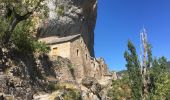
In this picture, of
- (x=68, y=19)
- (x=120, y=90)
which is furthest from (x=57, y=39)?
(x=120, y=90)

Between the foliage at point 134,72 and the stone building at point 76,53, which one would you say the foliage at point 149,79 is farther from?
the stone building at point 76,53

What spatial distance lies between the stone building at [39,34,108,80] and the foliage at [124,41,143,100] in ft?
24.9

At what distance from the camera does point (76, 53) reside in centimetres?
4922

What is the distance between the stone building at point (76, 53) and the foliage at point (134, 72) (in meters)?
7.59

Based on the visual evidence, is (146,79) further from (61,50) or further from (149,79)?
(61,50)

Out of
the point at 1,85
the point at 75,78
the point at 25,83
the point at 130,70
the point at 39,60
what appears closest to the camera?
the point at 1,85

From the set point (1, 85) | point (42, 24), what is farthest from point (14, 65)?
point (42, 24)

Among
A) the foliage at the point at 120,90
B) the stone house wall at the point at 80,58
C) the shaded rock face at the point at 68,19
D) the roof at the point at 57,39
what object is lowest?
the foliage at the point at 120,90

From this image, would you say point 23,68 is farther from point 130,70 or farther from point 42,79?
point 130,70

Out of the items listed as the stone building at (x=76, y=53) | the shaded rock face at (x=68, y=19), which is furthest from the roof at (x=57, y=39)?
the shaded rock face at (x=68, y=19)

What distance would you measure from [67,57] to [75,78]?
3863 mm

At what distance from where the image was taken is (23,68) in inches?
1297

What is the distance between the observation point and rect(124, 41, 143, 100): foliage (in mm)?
39062

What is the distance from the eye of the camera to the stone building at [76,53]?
1875 inches
